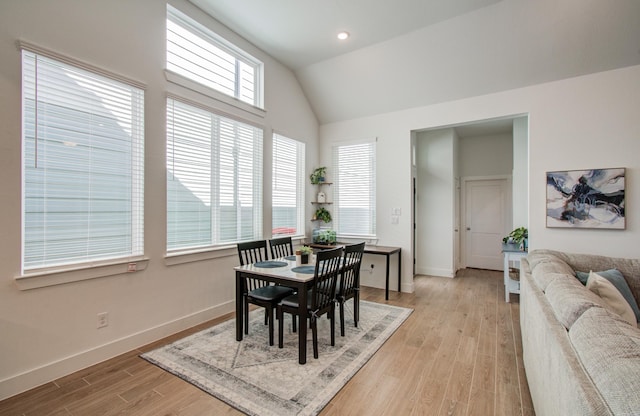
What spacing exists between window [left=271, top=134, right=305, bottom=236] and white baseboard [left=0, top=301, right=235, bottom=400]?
70.1 inches

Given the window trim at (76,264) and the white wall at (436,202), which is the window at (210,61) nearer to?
the window trim at (76,264)

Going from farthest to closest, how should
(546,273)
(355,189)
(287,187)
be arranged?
(355,189)
(287,187)
(546,273)

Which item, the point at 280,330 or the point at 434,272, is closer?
the point at 280,330

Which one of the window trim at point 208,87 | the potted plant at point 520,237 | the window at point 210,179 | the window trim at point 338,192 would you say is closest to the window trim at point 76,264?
the window at point 210,179

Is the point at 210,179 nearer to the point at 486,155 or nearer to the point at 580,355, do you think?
the point at 580,355

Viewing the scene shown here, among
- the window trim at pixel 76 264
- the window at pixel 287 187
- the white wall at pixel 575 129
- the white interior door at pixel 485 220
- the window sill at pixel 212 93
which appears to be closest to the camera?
the window trim at pixel 76 264

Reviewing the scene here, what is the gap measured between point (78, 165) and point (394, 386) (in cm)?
316

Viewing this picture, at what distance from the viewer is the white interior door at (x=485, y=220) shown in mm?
6664

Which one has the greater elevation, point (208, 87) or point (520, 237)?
point (208, 87)

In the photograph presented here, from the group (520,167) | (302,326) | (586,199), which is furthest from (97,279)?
(520,167)

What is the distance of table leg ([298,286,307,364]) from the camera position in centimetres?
250

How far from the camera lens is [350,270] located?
321cm

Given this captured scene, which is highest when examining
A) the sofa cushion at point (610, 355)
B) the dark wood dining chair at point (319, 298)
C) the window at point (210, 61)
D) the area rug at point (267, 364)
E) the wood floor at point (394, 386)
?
the window at point (210, 61)

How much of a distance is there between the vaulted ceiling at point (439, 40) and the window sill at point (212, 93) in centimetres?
89
